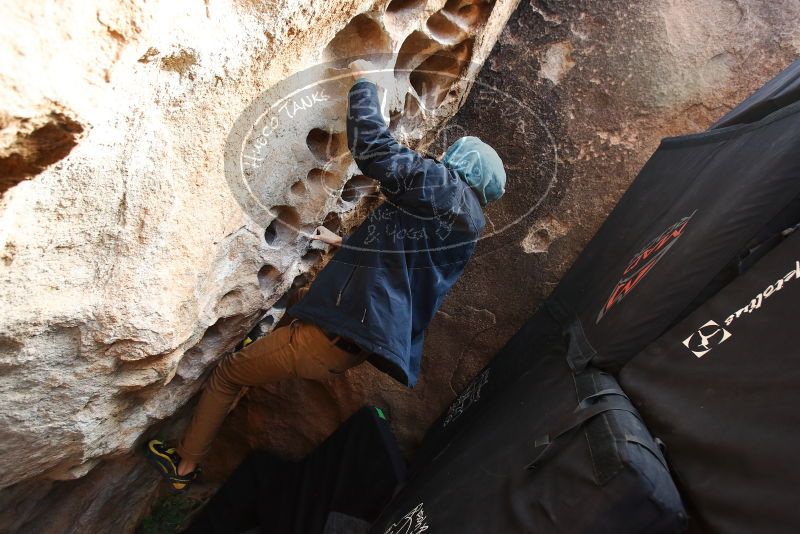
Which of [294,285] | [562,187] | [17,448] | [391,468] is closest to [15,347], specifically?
[17,448]

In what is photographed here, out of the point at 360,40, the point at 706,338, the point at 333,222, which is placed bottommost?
the point at 706,338

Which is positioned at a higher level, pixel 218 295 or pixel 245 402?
pixel 218 295

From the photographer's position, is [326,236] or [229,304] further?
[326,236]

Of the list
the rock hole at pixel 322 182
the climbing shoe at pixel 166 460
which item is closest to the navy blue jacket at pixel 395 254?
the rock hole at pixel 322 182

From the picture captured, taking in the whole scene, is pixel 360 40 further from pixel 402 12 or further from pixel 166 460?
pixel 166 460

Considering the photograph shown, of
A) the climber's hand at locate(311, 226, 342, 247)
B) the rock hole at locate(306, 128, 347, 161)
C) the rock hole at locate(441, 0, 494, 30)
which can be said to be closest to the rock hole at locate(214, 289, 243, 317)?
the climber's hand at locate(311, 226, 342, 247)

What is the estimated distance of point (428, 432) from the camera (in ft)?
5.85

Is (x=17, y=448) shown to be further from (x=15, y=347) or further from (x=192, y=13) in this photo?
(x=192, y=13)

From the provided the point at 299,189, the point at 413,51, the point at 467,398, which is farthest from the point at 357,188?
the point at 467,398

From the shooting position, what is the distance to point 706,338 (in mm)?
837

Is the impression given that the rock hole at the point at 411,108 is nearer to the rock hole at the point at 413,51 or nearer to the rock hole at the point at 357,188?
the rock hole at the point at 413,51

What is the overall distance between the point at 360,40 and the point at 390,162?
28 cm

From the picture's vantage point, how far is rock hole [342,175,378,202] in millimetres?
1364

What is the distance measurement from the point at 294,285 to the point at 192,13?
0.86m
